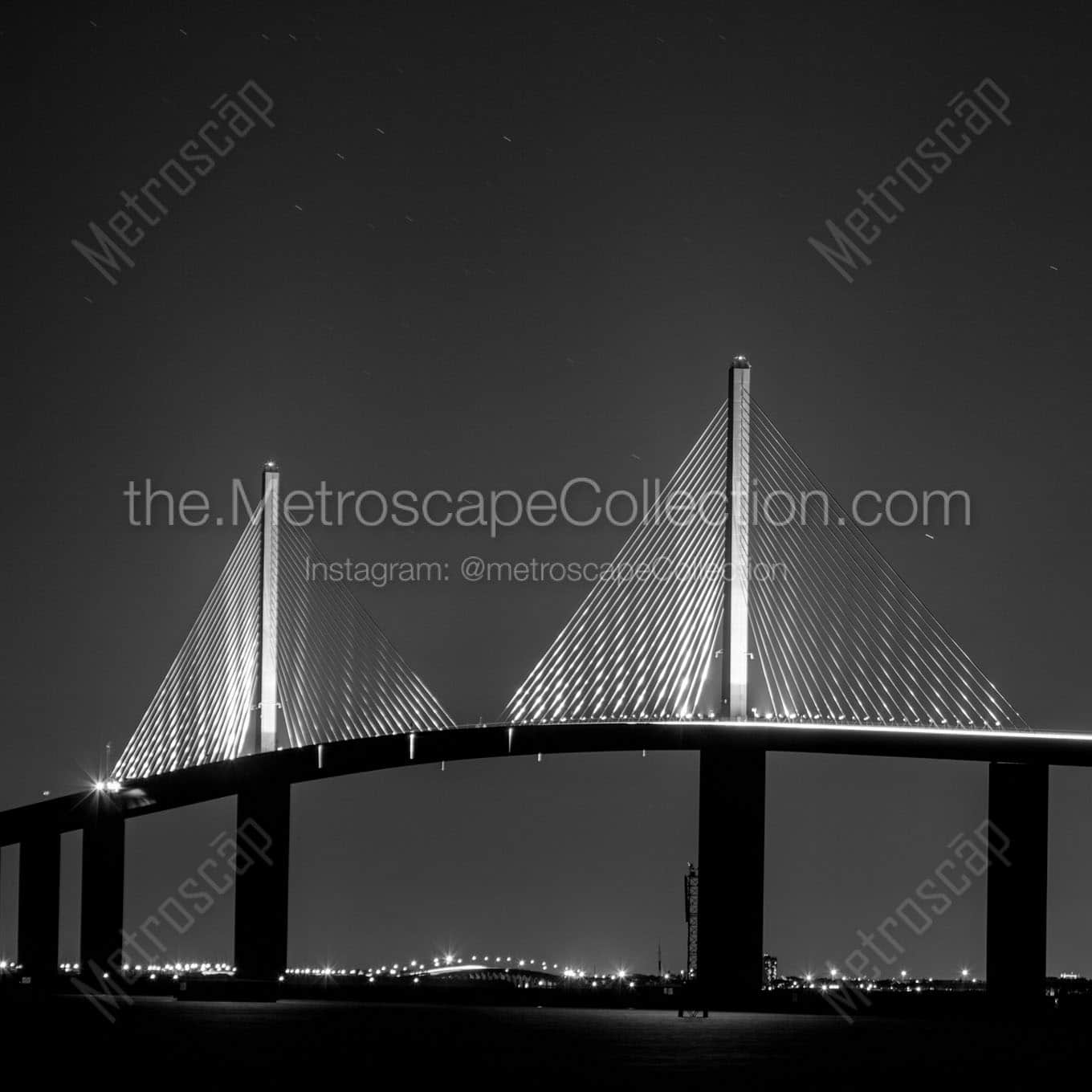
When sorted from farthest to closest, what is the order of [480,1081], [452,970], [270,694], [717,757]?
1. [452,970]
2. [270,694]
3. [717,757]
4. [480,1081]

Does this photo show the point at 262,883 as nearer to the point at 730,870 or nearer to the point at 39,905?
the point at 39,905

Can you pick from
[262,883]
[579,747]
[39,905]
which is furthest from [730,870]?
[39,905]

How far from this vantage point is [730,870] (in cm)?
5959

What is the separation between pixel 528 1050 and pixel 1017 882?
1634 cm

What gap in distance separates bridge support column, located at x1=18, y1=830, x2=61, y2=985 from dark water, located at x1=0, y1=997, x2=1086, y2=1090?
14522 millimetres

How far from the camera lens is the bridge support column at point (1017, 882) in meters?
60.0

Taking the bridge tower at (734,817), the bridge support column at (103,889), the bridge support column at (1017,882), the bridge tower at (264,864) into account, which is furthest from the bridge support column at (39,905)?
the bridge support column at (1017,882)

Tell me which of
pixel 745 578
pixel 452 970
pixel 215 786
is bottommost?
pixel 452 970

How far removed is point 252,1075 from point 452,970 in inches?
2681

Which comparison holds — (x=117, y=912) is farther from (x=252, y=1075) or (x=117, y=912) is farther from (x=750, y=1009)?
(x=252, y=1075)

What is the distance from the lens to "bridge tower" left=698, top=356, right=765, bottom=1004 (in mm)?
59094

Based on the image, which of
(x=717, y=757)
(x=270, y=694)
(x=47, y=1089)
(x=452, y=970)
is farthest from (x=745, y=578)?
(x=452, y=970)

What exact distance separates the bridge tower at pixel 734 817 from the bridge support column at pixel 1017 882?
5.17 meters

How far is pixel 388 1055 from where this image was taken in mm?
46000
